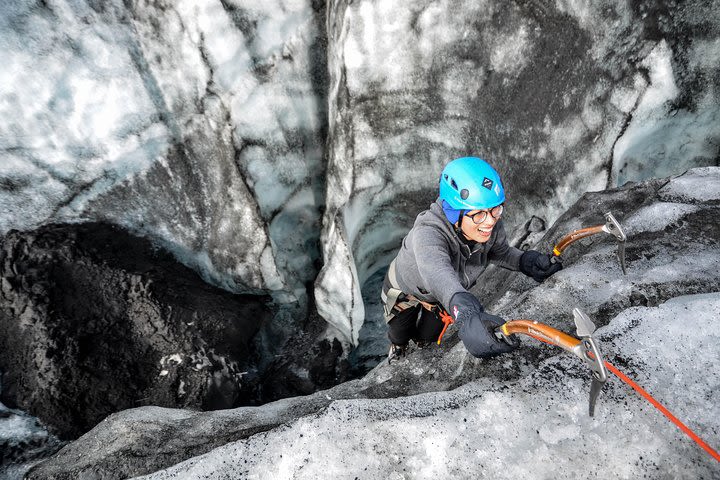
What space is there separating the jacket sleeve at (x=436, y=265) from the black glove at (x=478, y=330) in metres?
0.12

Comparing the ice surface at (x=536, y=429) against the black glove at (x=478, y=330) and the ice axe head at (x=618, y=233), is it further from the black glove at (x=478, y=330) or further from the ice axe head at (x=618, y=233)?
the ice axe head at (x=618, y=233)

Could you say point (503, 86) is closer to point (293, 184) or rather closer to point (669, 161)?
point (669, 161)

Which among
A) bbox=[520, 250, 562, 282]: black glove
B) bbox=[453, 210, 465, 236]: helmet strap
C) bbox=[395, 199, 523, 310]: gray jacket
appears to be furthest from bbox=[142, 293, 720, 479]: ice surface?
bbox=[453, 210, 465, 236]: helmet strap

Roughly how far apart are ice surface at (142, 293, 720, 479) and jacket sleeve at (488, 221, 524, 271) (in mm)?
847

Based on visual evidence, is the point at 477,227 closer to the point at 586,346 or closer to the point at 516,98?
the point at 586,346

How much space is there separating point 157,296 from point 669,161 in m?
4.16

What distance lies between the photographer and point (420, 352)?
2162mm

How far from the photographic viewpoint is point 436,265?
2084mm

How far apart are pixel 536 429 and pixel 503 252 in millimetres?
1285

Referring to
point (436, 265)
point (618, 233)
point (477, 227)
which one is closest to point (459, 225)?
point (477, 227)

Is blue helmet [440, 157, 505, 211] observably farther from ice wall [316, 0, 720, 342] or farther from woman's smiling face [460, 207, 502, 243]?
ice wall [316, 0, 720, 342]

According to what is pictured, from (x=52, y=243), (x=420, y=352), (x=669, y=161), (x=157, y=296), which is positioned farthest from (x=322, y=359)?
(x=669, y=161)

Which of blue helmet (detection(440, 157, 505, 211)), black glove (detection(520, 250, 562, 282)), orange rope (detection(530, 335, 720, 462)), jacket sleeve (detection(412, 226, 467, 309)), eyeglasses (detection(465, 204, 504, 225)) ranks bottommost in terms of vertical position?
black glove (detection(520, 250, 562, 282))

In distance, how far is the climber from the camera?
1.74 m
